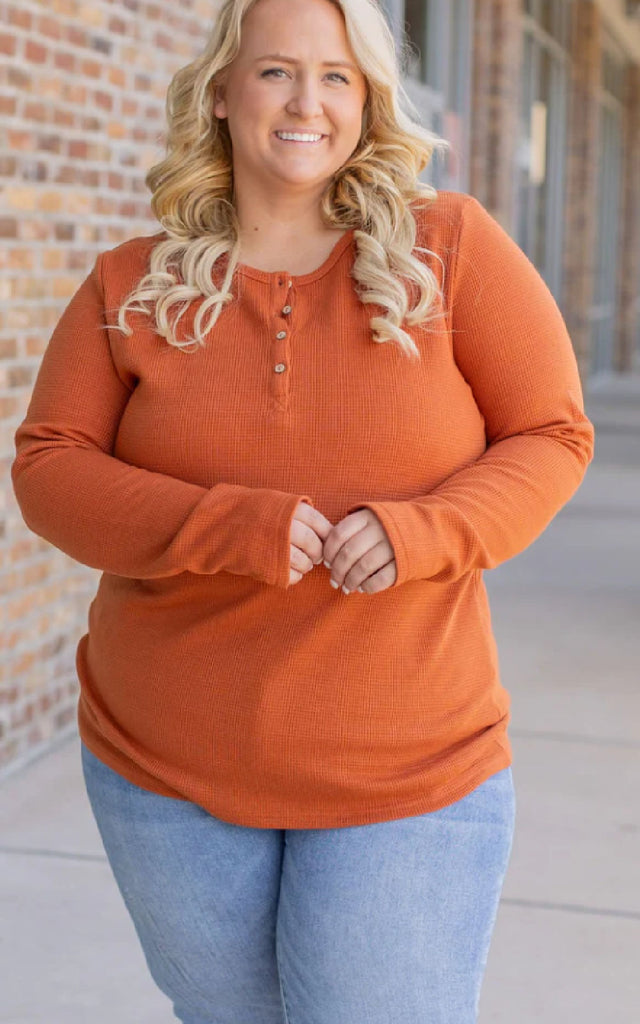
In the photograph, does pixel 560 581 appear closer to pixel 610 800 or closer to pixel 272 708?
pixel 610 800

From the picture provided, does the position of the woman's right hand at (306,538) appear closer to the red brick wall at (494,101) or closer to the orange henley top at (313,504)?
the orange henley top at (313,504)

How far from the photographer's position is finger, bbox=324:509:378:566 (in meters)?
1.70

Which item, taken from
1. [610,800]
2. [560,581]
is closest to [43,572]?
[610,800]

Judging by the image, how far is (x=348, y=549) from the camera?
5.56ft

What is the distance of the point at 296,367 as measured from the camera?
6.07ft

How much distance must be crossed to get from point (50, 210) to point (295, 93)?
8.47 ft

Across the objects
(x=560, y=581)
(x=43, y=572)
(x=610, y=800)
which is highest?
(x=43, y=572)

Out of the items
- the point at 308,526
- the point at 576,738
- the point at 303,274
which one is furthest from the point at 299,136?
the point at 576,738

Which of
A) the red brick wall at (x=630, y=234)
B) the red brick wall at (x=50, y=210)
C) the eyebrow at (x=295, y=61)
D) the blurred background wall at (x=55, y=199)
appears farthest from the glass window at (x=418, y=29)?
the red brick wall at (x=630, y=234)

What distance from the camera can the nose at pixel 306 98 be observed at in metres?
1.88

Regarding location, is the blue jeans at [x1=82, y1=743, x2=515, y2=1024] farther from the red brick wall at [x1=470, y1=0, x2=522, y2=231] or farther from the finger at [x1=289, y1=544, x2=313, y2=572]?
the red brick wall at [x1=470, y1=0, x2=522, y2=231]

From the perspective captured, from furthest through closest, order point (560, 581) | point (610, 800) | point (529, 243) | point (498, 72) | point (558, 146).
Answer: point (558, 146), point (529, 243), point (498, 72), point (560, 581), point (610, 800)

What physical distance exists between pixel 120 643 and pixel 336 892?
447mm

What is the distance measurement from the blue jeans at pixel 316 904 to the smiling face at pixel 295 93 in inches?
34.3
